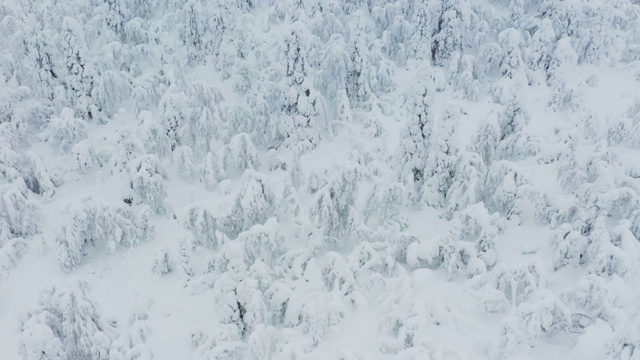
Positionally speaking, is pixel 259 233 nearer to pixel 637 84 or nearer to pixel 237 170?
pixel 237 170

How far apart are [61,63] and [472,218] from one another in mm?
12852

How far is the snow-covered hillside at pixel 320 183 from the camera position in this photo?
8.62 m

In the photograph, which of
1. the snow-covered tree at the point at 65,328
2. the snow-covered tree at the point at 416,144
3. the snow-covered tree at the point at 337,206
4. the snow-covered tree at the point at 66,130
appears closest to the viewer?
the snow-covered tree at the point at 65,328

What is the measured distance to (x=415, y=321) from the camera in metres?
8.30

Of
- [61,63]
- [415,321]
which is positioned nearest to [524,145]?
[415,321]

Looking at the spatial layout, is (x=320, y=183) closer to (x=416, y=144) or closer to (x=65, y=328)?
(x=416, y=144)

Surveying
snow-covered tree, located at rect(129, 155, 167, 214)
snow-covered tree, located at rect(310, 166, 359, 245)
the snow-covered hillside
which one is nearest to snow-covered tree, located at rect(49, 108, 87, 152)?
the snow-covered hillside

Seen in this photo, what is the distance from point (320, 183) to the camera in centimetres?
1145

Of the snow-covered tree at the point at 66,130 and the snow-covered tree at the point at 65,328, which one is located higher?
the snow-covered tree at the point at 66,130

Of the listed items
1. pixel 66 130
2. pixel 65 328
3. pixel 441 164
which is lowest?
pixel 65 328

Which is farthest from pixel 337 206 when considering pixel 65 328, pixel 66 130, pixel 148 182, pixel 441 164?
pixel 66 130

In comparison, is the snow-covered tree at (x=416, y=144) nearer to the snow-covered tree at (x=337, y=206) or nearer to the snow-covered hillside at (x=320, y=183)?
the snow-covered hillside at (x=320, y=183)

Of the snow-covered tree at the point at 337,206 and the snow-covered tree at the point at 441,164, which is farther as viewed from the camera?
the snow-covered tree at the point at 441,164

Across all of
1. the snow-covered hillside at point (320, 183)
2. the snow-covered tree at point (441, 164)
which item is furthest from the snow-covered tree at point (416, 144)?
the snow-covered tree at point (441, 164)
